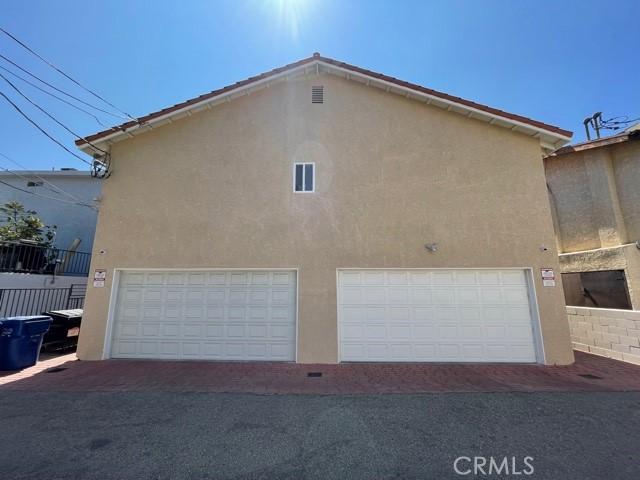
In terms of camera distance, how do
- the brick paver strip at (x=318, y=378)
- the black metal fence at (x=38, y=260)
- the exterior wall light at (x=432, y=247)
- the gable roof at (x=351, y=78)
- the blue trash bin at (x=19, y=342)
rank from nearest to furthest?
1. the brick paver strip at (x=318, y=378)
2. the blue trash bin at (x=19, y=342)
3. the exterior wall light at (x=432, y=247)
4. the gable roof at (x=351, y=78)
5. the black metal fence at (x=38, y=260)

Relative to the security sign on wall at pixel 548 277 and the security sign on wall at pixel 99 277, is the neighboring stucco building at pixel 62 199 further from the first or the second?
the security sign on wall at pixel 548 277

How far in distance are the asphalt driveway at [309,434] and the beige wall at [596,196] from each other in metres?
7.81

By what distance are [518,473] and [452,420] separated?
1219mm

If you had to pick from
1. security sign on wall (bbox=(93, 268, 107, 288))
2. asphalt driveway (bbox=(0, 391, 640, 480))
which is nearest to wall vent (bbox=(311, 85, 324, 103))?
security sign on wall (bbox=(93, 268, 107, 288))

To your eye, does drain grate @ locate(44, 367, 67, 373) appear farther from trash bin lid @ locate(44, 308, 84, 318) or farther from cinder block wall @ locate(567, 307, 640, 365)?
cinder block wall @ locate(567, 307, 640, 365)

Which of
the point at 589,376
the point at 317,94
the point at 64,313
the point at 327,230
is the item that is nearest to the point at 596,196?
the point at 589,376

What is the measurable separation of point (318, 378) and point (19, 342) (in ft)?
23.3

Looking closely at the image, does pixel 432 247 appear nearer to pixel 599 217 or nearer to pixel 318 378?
pixel 318 378

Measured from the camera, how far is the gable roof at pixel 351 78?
8219 mm

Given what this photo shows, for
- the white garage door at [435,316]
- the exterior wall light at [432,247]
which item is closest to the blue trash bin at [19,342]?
the white garage door at [435,316]

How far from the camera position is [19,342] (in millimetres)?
6898

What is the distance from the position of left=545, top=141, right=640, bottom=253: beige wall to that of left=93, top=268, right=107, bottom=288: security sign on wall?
16396 millimetres

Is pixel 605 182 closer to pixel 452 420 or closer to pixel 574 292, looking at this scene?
pixel 574 292

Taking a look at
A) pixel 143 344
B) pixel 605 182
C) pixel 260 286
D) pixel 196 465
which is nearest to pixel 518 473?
pixel 196 465
